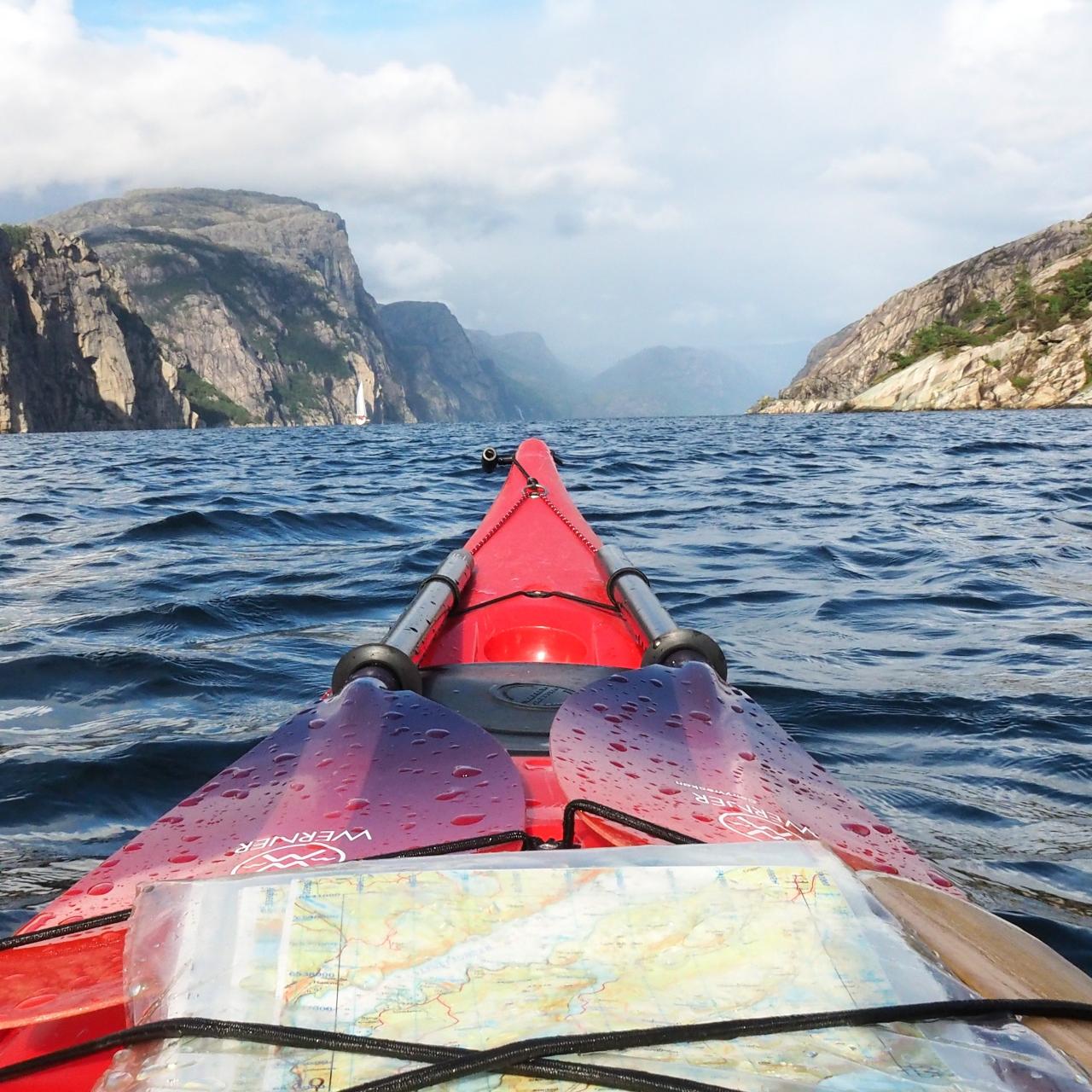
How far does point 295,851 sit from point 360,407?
171m

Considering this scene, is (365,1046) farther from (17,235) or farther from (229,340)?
(229,340)

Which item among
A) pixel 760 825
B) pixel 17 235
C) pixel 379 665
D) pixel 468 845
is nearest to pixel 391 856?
pixel 468 845

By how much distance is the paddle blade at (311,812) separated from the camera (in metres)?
1.80

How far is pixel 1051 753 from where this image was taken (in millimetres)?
4188

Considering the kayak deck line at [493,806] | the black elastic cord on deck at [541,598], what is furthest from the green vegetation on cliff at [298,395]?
the kayak deck line at [493,806]

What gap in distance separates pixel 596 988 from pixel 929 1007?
0.50m

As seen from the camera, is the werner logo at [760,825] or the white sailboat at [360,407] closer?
the werner logo at [760,825]

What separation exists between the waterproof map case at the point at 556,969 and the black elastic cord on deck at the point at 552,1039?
0.01m

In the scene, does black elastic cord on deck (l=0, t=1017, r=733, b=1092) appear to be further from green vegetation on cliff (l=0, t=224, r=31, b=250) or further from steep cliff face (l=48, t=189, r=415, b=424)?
steep cliff face (l=48, t=189, r=415, b=424)

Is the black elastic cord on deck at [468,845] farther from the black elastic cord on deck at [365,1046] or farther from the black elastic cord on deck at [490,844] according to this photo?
the black elastic cord on deck at [365,1046]

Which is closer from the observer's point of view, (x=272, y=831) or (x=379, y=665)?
(x=272, y=831)

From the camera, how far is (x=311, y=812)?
2287mm

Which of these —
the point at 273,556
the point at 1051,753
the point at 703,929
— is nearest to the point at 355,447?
the point at 273,556

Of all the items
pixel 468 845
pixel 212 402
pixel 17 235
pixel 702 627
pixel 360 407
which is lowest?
pixel 702 627
